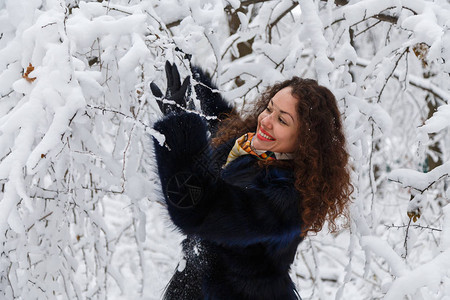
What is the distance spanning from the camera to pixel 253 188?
1.61 m

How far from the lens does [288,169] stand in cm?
172

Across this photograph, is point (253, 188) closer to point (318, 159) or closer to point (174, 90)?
point (318, 159)

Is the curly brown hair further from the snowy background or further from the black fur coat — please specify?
the snowy background

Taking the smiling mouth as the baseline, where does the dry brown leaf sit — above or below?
above

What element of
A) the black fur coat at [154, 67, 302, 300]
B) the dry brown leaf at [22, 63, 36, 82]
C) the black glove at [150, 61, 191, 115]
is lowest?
the black fur coat at [154, 67, 302, 300]

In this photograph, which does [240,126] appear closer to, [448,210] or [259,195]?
[259,195]

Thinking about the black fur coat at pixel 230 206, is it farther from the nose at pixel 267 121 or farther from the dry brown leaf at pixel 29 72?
the dry brown leaf at pixel 29 72

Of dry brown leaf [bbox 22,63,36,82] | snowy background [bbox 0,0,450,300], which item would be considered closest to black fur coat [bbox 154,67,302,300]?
snowy background [bbox 0,0,450,300]

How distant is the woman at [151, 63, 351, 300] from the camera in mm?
1584

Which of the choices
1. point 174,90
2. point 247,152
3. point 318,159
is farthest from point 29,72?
point 318,159

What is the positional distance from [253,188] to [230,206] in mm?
99

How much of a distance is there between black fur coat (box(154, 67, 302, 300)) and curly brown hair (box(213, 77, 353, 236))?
0.16ft

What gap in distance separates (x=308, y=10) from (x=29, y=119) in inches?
48.5

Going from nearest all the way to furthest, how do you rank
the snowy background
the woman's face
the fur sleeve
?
1. the snowy background
2. the fur sleeve
3. the woman's face
